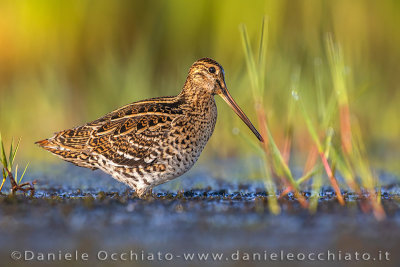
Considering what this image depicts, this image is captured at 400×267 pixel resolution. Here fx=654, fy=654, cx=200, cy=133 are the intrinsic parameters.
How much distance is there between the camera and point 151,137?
703 cm

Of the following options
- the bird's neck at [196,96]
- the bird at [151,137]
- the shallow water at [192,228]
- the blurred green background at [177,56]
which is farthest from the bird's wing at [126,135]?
the blurred green background at [177,56]

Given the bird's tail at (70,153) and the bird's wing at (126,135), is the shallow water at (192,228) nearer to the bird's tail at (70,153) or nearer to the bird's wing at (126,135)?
the bird's wing at (126,135)

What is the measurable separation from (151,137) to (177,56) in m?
5.39

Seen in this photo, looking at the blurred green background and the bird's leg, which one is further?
the blurred green background

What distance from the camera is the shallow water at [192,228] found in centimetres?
467

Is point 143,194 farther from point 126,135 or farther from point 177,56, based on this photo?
point 177,56

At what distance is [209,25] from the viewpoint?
12148 mm

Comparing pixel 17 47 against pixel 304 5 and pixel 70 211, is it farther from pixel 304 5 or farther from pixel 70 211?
pixel 70 211

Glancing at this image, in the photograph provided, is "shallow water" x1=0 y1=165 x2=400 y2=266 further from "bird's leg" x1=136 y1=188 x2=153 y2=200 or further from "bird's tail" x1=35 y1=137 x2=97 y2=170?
"bird's tail" x1=35 y1=137 x2=97 y2=170

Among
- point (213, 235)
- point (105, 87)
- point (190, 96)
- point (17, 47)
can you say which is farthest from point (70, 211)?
point (17, 47)

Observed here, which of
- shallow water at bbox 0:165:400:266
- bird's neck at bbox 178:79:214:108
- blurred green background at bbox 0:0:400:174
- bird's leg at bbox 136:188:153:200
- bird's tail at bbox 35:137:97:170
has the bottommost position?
shallow water at bbox 0:165:400:266

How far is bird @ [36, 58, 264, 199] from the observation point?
6965mm

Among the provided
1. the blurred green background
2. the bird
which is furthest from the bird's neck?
the blurred green background

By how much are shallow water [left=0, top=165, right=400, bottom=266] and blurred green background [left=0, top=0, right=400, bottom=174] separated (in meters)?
3.68
